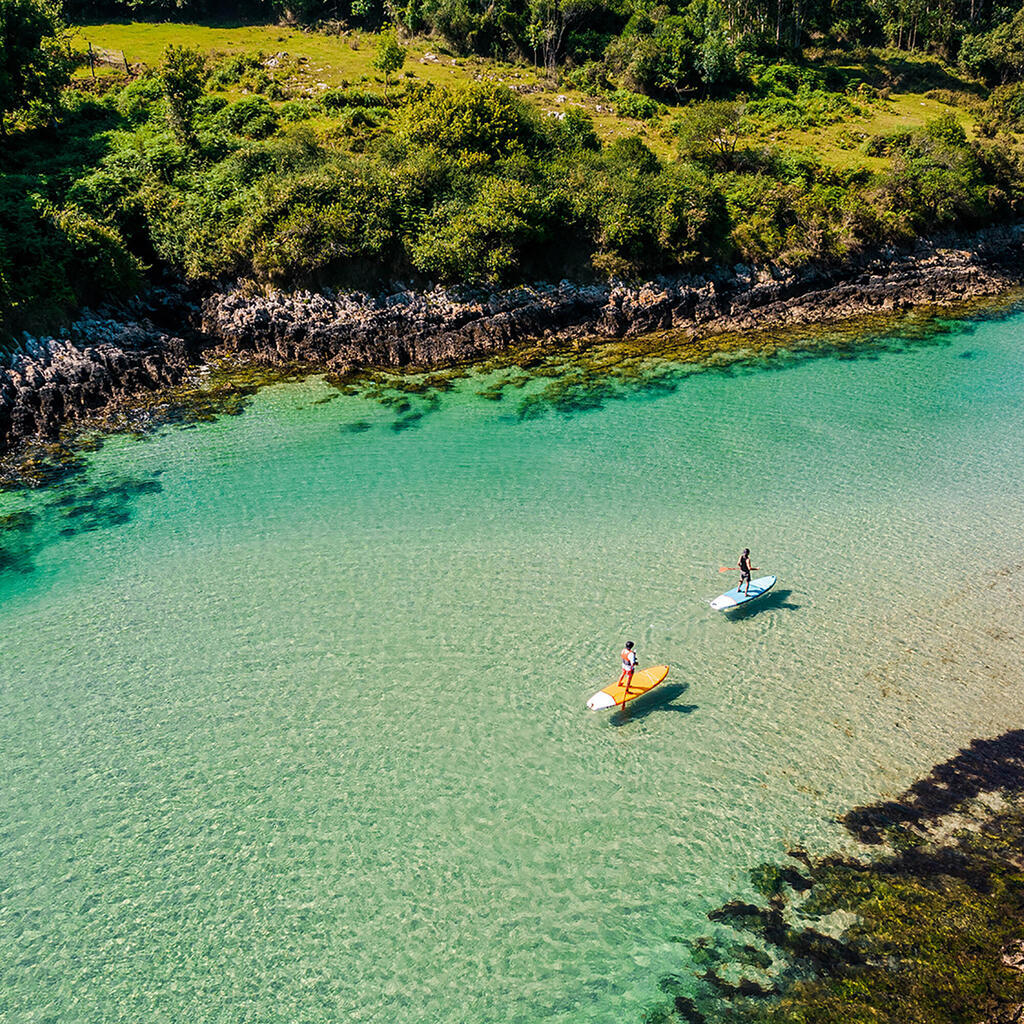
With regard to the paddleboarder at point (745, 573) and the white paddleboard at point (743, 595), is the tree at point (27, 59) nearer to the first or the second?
the paddleboarder at point (745, 573)

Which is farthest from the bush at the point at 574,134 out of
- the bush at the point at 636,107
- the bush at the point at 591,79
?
the bush at the point at 591,79

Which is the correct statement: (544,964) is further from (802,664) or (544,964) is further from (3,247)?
(3,247)

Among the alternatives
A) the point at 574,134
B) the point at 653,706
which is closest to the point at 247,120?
the point at 574,134

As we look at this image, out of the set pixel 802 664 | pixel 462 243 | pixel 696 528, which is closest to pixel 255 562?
pixel 696 528

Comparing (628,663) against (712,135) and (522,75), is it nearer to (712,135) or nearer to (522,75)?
(712,135)

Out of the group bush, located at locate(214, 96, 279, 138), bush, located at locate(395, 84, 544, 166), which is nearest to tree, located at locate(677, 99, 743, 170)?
bush, located at locate(395, 84, 544, 166)
